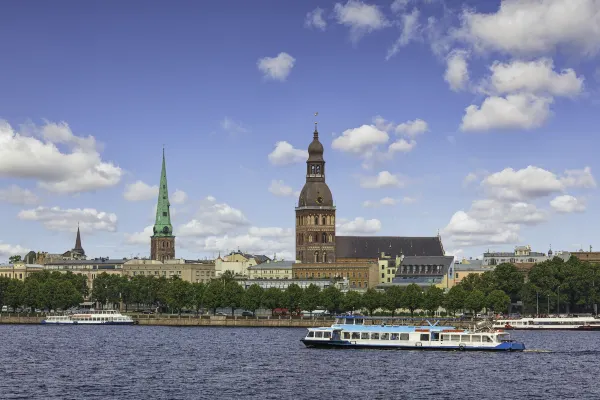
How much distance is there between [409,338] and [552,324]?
Answer: 214 feet

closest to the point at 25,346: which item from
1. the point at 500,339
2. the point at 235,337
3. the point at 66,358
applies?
the point at 66,358

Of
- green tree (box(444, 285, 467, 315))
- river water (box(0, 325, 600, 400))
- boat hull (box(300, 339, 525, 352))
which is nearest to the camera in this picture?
river water (box(0, 325, 600, 400))

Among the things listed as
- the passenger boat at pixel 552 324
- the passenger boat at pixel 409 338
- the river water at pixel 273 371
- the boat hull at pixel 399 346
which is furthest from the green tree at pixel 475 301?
the boat hull at pixel 399 346

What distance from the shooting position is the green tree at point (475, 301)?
195 meters

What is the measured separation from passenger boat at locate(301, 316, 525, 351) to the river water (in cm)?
295

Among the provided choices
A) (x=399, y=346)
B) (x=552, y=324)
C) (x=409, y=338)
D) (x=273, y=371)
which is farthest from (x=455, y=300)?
(x=273, y=371)

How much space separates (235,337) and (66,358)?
4375cm

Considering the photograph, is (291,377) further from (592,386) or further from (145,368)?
(592,386)

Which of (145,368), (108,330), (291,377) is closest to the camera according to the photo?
(291,377)

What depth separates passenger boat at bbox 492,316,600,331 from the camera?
184 m

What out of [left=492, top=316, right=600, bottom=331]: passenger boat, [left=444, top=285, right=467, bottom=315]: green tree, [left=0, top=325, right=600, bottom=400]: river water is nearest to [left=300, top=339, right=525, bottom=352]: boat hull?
[left=0, top=325, right=600, bottom=400]: river water

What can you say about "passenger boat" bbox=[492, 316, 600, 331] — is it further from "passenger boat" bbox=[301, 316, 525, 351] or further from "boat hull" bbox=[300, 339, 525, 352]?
"boat hull" bbox=[300, 339, 525, 352]

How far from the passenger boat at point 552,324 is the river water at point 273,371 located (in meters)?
38.1

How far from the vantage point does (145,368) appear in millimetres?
102438
